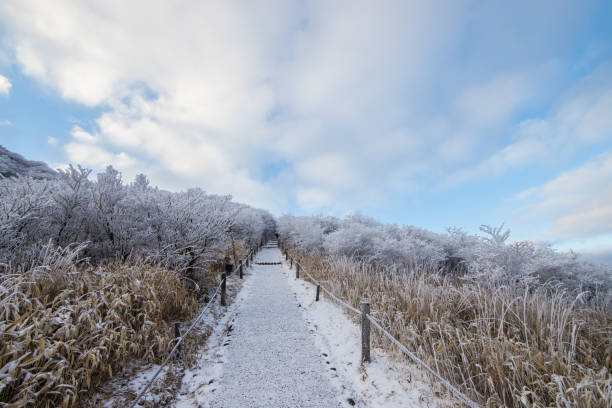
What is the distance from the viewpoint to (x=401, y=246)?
994cm

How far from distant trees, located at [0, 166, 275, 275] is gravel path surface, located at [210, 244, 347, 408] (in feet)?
7.78

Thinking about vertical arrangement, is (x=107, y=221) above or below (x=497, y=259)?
above

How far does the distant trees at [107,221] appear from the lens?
15.7 ft

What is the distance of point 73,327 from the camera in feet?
9.33

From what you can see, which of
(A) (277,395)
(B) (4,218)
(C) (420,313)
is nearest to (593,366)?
(C) (420,313)

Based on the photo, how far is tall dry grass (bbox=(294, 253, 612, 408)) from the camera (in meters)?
2.43

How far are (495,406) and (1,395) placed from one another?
195 inches

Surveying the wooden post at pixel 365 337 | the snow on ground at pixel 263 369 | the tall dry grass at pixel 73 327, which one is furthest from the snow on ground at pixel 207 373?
the wooden post at pixel 365 337

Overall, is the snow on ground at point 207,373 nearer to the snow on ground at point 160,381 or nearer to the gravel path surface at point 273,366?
the snow on ground at point 160,381

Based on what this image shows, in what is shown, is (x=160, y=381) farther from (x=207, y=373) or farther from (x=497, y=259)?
(x=497, y=259)

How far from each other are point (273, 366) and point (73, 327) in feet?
9.18

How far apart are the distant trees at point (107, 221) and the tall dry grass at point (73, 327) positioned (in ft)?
3.38

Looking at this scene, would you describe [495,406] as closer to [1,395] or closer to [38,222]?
[1,395]

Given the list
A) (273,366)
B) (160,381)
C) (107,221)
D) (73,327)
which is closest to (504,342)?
(273,366)
